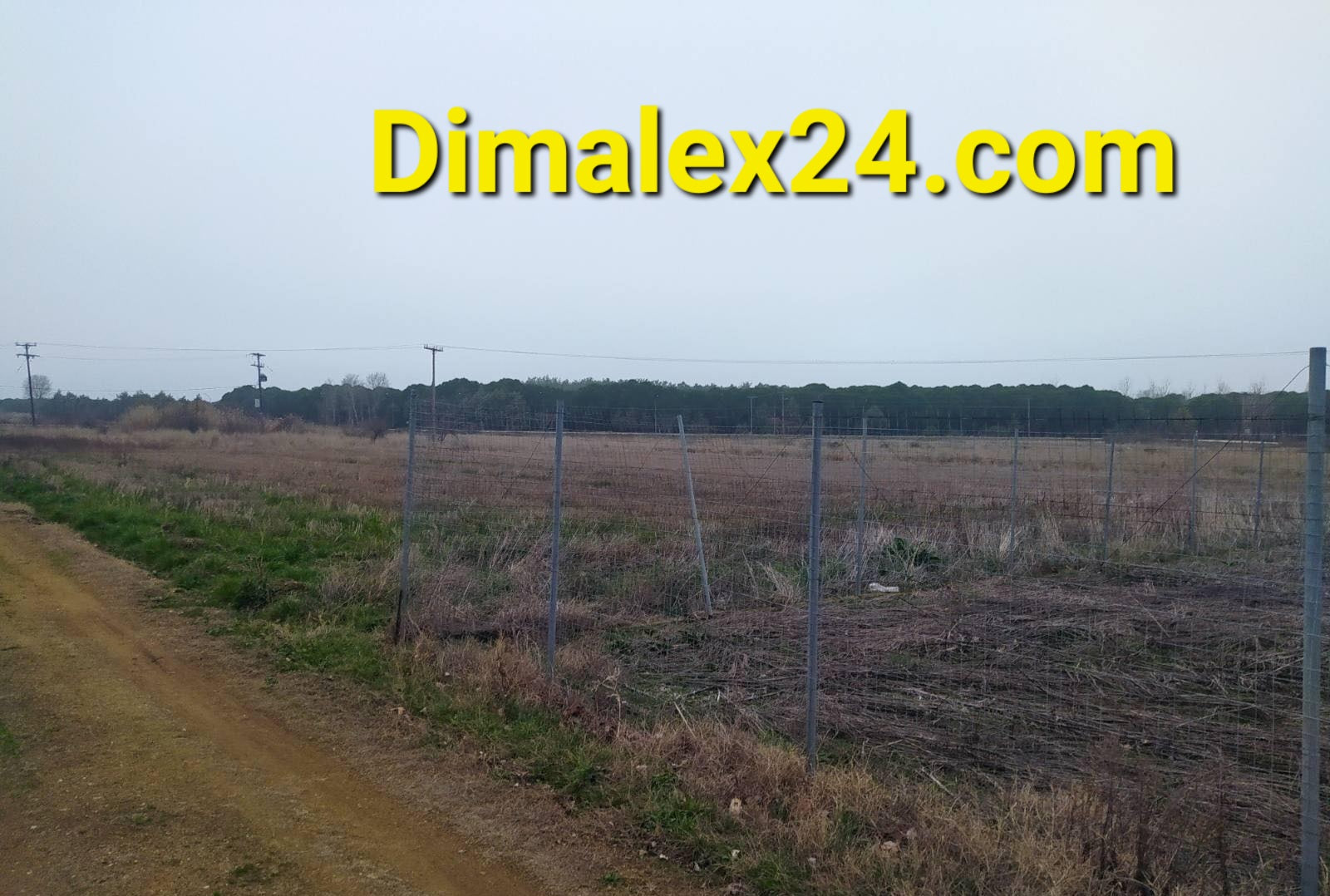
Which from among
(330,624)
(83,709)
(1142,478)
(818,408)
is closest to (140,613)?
(330,624)

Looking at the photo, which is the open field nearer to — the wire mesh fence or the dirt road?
the wire mesh fence

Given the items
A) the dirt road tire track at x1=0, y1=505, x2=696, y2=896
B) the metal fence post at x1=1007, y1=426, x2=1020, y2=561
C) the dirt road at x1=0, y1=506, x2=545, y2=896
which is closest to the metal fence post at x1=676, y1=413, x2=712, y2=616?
the dirt road tire track at x1=0, y1=505, x2=696, y2=896

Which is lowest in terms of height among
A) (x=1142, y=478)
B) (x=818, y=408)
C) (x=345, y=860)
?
(x=345, y=860)

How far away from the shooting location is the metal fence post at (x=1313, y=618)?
3.19m

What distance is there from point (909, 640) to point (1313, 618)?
14.2 feet

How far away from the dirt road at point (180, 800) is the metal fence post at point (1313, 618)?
303 centimetres

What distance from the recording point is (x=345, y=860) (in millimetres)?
4035

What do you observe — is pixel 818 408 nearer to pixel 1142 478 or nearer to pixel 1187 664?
pixel 1187 664

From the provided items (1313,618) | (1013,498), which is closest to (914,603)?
(1013,498)

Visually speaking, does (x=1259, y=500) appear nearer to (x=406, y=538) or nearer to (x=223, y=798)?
(x=406, y=538)

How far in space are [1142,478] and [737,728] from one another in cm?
1096

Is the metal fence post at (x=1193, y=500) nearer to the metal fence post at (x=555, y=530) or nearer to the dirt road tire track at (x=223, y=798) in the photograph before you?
the metal fence post at (x=555, y=530)

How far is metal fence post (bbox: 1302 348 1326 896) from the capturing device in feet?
10.5

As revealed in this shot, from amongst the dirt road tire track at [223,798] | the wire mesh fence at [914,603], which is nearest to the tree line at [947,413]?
the wire mesh fence at [914,603]
